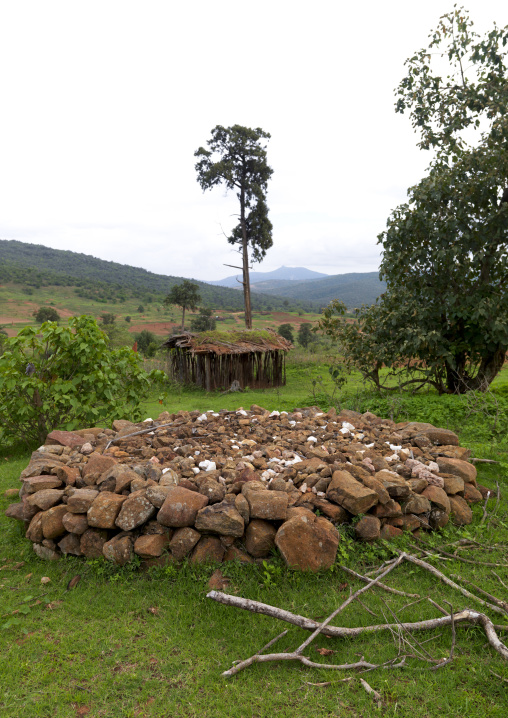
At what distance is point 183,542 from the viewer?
10.7ft

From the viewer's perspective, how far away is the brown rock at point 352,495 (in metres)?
3.42

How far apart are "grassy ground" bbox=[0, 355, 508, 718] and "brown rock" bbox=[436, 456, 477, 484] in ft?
1.83

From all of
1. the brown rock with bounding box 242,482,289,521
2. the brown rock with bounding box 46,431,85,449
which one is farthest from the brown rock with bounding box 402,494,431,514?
the brown rock with bounding box 46,431,85,449

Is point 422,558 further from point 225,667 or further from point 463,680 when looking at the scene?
point 225,667

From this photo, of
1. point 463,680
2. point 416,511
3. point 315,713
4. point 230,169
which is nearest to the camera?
point 315,713

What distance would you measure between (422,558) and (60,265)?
76.3 metres

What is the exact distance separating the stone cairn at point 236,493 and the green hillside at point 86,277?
49295 mm

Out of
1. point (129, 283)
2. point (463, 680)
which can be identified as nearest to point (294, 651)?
point (463, 680)

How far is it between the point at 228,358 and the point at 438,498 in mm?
11664

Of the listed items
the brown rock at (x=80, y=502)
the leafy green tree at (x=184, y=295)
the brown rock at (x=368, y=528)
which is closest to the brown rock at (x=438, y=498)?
the brown rock at (x=368, y=528)

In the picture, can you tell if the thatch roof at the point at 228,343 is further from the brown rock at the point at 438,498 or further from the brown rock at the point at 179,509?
the brown rock at the point at 179,509

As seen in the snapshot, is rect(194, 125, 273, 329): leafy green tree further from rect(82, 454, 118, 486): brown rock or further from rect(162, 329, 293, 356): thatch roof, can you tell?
rect(82, 454, 118, 486): brown rock

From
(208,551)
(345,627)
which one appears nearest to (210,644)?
(208,551)

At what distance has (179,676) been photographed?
2.40 metres
